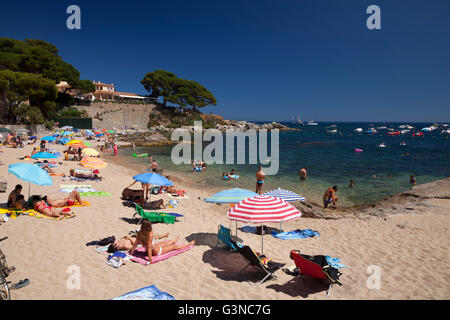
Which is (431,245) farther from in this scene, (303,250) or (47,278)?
(47,278)

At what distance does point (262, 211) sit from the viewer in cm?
559

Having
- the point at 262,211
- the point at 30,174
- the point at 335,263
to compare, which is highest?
the point at 30,174

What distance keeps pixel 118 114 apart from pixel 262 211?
5068cm

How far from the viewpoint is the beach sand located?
4.50 m

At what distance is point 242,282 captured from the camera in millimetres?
4945

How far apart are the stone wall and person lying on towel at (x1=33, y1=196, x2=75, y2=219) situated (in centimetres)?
4090

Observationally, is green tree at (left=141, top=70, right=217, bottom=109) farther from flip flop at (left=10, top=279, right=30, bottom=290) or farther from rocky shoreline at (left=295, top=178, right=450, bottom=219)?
flip flop at (left=10, top=279, right=30, bottom=290)

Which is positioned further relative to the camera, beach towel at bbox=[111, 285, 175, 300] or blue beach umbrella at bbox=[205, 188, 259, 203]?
blue beach umbrella at bbox=[205, 188, 259, 203]

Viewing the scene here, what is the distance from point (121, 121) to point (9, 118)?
2112 cm

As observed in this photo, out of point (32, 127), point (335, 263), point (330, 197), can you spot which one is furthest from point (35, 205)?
point (32, 127)

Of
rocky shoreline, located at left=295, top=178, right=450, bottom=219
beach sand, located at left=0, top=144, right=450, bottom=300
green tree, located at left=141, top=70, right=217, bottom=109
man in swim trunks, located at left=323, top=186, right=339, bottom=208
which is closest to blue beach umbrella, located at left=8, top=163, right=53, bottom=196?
beach sand, located at left=0, top=144, right=450, bottom=300

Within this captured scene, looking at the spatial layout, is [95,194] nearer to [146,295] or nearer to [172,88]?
[146,295]

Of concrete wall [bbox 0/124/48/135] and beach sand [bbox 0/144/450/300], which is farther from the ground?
concrete wall [bbox 0/124/48/135]
